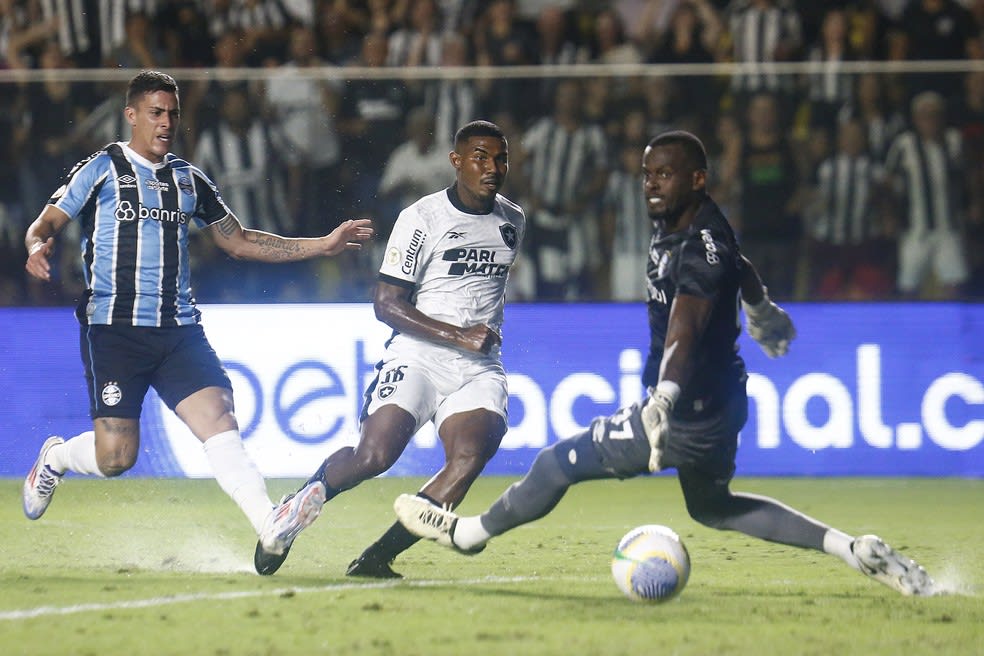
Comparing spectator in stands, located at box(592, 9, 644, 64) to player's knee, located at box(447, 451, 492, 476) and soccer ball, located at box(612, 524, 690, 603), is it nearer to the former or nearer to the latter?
player's knee, located at box(447, 451, 492, 476)

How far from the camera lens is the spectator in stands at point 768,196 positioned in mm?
10414

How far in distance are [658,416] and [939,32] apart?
735 cm

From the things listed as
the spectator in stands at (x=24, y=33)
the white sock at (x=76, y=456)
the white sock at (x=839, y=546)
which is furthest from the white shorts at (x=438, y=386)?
the spectator in stands at (x=24, y=33)

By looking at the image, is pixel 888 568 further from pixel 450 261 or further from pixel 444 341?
pixel 450 261

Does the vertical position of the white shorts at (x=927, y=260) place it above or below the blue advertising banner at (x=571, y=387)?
above

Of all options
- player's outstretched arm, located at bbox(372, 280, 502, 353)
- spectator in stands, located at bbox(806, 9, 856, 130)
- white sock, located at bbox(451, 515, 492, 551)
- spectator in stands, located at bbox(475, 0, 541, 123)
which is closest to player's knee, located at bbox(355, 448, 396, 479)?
white sock, located at bbox(451, 515, 492, 551)

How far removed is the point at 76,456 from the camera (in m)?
7.22

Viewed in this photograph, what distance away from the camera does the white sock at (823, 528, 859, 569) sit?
19.2ft

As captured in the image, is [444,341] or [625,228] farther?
[625,228]

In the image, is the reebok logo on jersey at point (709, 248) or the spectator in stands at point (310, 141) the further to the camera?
the spectator in stands at point (310, 141)

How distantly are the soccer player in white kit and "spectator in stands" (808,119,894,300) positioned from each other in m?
3.85

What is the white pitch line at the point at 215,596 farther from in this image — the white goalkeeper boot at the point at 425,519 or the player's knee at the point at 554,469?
the player's knee at the point at 554,469

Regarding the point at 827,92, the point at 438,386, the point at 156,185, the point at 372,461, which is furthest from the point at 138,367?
the point at 827,92

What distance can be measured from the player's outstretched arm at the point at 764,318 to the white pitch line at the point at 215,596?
1.37 meters
